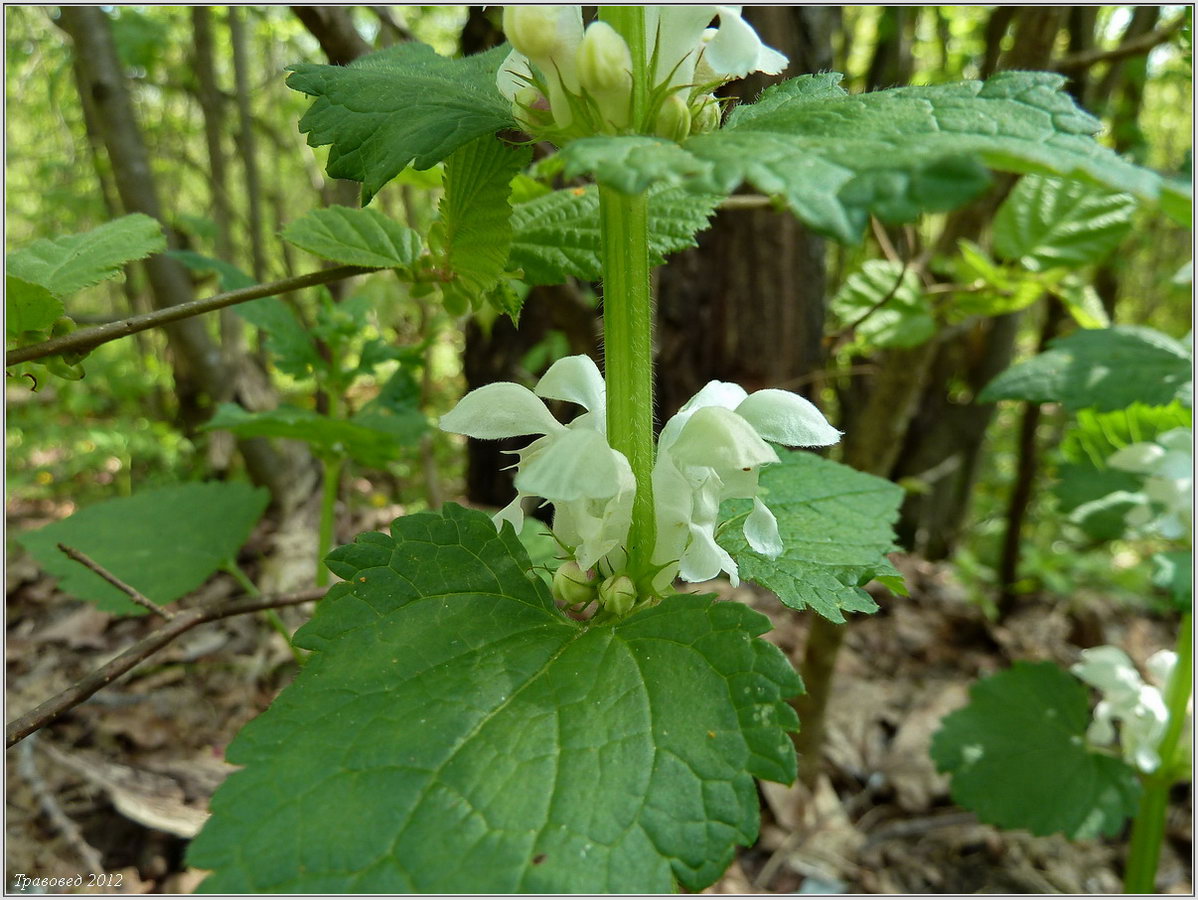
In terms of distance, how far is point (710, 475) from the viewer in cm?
86

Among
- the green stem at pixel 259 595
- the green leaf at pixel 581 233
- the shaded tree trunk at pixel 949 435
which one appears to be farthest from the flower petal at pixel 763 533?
the shaded tree trunk at pixel 949 435

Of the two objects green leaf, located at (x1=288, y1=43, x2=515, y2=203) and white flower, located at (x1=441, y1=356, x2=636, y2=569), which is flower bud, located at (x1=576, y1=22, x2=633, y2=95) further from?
white flower, located at (x1=441, y1=356, x2=636, y2=569)

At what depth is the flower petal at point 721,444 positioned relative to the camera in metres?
0.79

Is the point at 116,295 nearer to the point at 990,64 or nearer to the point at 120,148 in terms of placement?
the point at 120,148

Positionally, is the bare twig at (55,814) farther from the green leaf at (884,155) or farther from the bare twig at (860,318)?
the bare twig at (860,318)

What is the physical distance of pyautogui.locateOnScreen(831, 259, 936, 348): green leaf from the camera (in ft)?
6.84

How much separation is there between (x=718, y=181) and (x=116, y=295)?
7291 mm

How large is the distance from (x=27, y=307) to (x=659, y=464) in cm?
72

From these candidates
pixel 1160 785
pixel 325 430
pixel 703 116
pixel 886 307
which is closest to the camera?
pixel 703 116

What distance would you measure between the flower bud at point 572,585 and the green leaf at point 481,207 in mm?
354

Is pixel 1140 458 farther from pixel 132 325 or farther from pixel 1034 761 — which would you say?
pixel 132 325

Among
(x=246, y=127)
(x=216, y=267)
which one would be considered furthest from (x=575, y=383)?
(x=246, y=127)

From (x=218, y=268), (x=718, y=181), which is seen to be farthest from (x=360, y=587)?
(x=218, y=268)

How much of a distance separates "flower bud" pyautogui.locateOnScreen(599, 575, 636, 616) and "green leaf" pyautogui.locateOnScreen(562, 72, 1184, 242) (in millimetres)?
408
